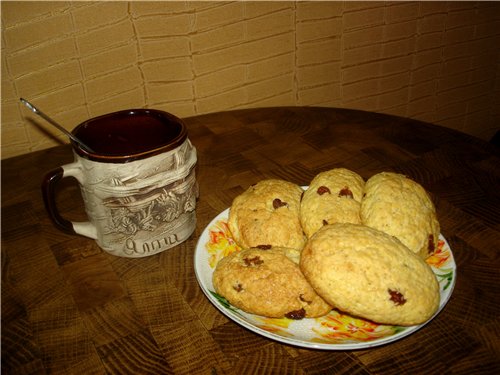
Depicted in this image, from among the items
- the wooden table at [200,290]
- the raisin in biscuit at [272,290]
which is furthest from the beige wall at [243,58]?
the raisin in biscuit at [272,290]

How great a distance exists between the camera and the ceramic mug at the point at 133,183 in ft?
2.69

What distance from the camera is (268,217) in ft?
2.81

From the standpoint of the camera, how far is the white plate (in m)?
0.67

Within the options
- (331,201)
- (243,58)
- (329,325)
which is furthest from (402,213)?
(243,58)

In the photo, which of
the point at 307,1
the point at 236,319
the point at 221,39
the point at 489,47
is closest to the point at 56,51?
the point at 221,39

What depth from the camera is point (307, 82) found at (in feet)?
7.04

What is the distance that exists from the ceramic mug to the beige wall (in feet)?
2.58

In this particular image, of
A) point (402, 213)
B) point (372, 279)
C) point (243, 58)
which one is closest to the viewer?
point (372, 279)

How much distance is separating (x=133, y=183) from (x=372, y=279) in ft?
1.46

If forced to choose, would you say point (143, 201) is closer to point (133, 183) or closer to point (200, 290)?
point (133, 183)

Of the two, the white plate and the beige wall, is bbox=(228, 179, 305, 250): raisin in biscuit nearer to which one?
the white plate

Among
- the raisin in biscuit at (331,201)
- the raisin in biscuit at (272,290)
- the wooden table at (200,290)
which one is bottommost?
the wooden table at (200,290)

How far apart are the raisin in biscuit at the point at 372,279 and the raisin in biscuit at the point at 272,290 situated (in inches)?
1.1

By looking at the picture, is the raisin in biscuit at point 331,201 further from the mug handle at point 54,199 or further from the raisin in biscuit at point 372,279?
the mug handle at point 54,199
